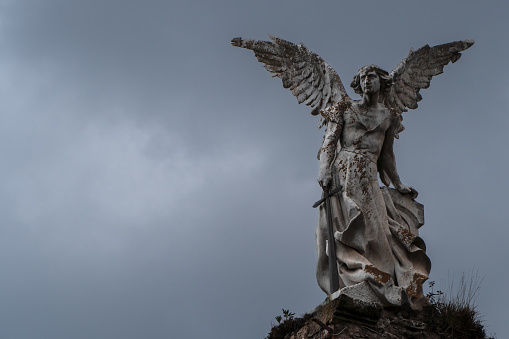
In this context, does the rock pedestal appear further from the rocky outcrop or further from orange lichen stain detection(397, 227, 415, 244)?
orange lichen stain detection(397, 227, 415, 244)

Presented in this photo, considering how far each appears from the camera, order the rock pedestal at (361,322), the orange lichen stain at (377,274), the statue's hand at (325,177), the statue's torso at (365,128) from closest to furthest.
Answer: the rock pedestal at (361,322) → the orange lichen stain at (377,274) → the statue's hand at (325,177) → the statue's torso at (365,128)

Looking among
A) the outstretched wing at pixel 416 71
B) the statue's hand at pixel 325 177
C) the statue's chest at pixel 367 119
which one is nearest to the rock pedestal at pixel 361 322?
the statue's hand at pixel 325 177

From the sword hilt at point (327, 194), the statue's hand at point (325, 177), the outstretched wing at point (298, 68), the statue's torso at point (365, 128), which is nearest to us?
the sword hilt at point (327, 194)

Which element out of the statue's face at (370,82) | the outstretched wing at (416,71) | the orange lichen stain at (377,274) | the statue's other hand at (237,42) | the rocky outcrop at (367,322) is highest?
the statue's other hand at (237,42)

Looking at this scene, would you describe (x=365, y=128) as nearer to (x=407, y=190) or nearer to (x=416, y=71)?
(x=407, y=190)

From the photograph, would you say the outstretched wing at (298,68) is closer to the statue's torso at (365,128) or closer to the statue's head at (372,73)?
the statue's head at (372,73)

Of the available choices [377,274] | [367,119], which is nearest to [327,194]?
[367,119]

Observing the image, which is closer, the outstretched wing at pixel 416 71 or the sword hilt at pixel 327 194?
the sword hilt at pixel 327 194

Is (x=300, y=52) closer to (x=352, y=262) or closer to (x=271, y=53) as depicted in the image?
(x=271, y=53)

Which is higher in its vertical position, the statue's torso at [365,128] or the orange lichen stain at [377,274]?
the statue's torso at [365,128]

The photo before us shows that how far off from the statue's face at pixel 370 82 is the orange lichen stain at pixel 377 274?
8.00ft

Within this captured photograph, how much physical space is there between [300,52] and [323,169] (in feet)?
7.24

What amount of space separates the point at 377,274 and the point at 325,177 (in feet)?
5.03

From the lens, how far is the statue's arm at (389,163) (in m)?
10.8
